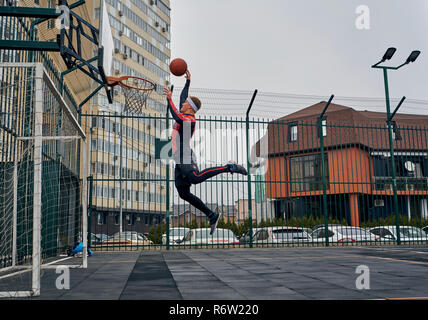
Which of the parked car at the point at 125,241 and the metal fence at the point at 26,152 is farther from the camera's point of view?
the parked car at the point at 125,241

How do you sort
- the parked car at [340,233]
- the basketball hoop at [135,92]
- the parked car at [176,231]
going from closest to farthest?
the basketball hoop at [135,92]
the parked car at [176,231]
the parked car at [340,233]

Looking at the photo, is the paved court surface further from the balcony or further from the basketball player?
the balcony

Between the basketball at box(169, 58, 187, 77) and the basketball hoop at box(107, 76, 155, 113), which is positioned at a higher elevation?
the basketball hoop at box(107, 76, 155, 113)

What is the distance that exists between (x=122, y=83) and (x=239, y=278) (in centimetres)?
659

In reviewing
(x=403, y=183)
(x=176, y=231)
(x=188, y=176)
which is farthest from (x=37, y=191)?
(x=403, y=183)

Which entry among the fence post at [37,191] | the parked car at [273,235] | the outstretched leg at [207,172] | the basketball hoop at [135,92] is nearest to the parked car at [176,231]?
the parked car at [273,235]

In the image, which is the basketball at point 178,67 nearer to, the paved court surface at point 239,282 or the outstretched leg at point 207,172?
the outstretched leg at point 207,172

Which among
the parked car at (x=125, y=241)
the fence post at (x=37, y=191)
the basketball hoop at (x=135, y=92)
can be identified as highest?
the basketball hoop at (x=135, y=92)

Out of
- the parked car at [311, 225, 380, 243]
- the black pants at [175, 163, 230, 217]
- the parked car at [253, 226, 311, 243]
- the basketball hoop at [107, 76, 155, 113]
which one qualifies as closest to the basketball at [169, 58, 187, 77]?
the black pants at [175, 163, 230, 217]

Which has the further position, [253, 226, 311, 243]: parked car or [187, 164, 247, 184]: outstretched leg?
[253, 226, 311, 243]: parked car

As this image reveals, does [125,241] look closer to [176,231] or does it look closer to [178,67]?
[176,231]

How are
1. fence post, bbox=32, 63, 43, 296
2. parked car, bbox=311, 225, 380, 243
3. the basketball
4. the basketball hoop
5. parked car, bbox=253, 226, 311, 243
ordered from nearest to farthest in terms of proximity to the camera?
1. fence post, bbox=32, 63, 43, 296
2. the basketball
3. the basketball hoop
4. parked car, bbox=253, 226, 311, 243
5. parked car, bbox=311, 225, 380, 243

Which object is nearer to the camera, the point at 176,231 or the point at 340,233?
the point at 176,231
